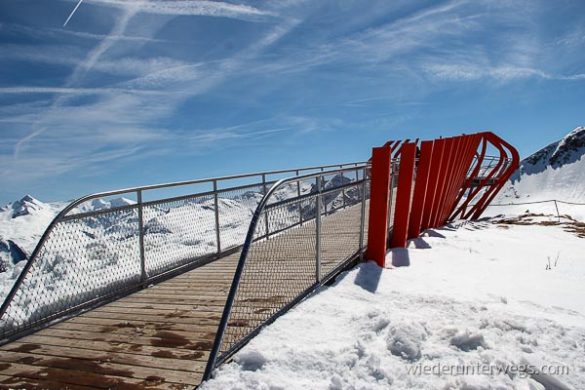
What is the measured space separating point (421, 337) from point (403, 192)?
4.14 metres

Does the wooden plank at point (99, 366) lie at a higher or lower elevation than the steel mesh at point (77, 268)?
lower

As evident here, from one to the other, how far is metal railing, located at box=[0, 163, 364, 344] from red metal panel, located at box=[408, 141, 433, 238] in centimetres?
319

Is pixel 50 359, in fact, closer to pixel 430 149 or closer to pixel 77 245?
pixel 77 245

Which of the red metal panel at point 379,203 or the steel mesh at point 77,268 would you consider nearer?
the steel mesh at point 77,268

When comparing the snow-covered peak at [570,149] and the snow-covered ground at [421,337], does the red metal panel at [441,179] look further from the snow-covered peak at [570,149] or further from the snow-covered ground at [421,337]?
the snow-covered peak at [570,149]

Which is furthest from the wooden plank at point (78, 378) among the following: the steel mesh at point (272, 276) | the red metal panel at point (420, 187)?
the red metal panel at point (420, 187)

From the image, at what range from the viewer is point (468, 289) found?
215 inches

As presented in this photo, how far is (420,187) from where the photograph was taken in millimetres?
8938

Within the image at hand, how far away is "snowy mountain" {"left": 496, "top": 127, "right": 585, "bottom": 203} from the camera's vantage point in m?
103

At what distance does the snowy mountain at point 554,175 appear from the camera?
10349 centimetres

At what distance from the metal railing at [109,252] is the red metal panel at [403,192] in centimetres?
190

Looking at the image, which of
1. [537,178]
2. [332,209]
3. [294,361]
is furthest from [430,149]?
[537,178]

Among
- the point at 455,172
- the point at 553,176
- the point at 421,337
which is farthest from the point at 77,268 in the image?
the point at 553,176

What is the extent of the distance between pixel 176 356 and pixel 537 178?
13441 cm
